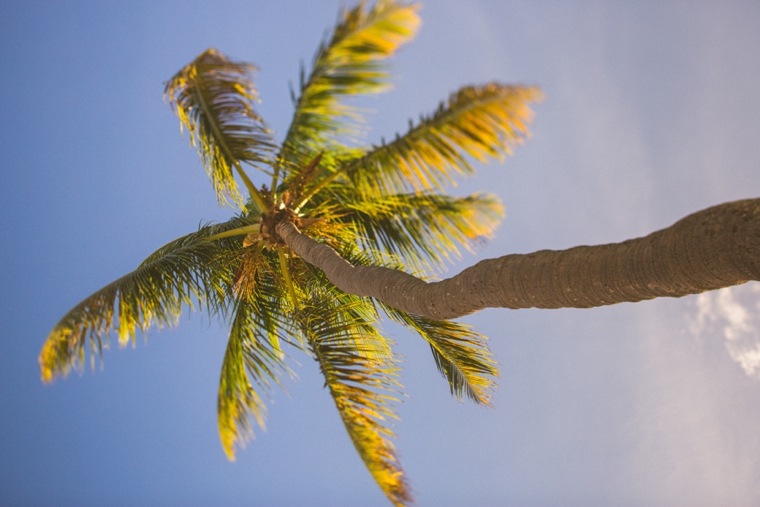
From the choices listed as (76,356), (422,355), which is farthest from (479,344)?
(422,355)

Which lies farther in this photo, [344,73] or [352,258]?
[352,258]

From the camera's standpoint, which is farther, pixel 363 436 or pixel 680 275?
pixel 363 436

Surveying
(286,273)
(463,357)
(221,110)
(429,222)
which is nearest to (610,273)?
(463,357)

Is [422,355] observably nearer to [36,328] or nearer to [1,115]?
[36,328]

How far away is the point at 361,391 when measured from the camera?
5648mm

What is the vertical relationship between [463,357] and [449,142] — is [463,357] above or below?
below

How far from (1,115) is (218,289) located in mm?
34512

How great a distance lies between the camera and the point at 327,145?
6.68m

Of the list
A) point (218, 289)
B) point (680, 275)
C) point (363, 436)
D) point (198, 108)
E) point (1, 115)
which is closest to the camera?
point (680, 275)

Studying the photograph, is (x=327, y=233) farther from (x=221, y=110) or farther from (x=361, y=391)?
(x=361, y=391)

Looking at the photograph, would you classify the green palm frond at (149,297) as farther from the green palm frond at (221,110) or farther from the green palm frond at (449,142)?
the green palm frond at (449,142)

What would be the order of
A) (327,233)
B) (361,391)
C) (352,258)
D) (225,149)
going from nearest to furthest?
(361,391), (225,149), (327,233), (352,258)

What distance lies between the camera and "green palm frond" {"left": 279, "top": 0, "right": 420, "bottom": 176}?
4.80m

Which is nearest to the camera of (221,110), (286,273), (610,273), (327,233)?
(610,273)
